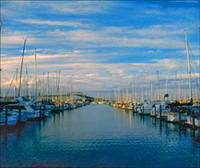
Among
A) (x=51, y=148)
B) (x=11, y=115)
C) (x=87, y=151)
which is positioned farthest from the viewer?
(x=11, y=115)

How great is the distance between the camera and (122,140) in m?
33.4

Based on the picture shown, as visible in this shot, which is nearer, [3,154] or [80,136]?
[3,154]

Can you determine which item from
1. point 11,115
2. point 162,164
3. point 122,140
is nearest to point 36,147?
point 122,140

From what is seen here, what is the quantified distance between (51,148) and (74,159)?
18.8 ft

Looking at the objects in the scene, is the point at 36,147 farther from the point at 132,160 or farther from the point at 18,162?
the point at 132,160

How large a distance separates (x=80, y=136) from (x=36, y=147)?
8.76 m

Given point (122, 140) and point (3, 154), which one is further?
point (122, 140)

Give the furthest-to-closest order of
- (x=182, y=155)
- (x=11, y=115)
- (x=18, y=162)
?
(x=11, y=115) → (x=182, y=155) → (x=18, y=162)

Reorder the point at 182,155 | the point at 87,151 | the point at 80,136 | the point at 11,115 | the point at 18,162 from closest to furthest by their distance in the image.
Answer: the point at 18,162 → the point at 182,155 → the point at 87,151 → the point at 80,136 → the point at 11,115

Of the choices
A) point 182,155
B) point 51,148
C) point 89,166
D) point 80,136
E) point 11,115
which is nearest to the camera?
point 89,166

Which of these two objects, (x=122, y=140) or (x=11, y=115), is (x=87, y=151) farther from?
(x=11, y=115)

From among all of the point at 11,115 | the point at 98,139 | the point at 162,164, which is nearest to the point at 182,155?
the point at 162,164

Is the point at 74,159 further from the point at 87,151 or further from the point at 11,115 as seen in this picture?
the point at 11,115

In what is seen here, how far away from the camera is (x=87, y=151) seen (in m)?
26.7
